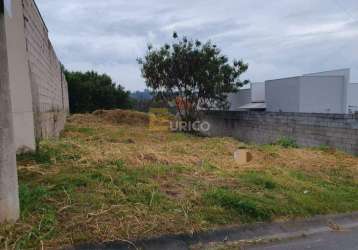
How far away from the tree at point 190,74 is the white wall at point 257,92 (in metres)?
9.17

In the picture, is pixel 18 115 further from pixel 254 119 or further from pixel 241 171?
pixel 254 119

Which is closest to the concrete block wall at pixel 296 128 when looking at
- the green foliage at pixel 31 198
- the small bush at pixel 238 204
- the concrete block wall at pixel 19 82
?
the small bush at pixel 238 204

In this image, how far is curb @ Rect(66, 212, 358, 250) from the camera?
2.46 metres

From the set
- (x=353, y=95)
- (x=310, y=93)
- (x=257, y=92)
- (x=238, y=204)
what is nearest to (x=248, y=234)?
(x=238, y=204)

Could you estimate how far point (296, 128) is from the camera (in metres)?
10.1

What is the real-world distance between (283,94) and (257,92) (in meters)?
5.22

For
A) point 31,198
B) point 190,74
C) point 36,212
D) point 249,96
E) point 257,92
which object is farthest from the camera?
point 257,92

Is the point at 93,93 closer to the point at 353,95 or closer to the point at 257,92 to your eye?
the point at 257,92

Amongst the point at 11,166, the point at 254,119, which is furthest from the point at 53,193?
the point at 254,119

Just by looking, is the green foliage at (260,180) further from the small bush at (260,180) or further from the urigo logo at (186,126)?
the urigo logo at (186,126)

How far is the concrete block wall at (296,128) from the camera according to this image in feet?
26.4

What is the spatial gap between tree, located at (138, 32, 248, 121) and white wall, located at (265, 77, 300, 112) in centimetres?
449

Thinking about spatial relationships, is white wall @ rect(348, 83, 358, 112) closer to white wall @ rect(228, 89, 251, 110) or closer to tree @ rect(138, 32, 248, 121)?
white wall @ rect(228, 89, 251, 110)

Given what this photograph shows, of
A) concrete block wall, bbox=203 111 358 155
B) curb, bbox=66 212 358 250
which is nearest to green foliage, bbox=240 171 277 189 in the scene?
curb, bbox=66 212 358 250
